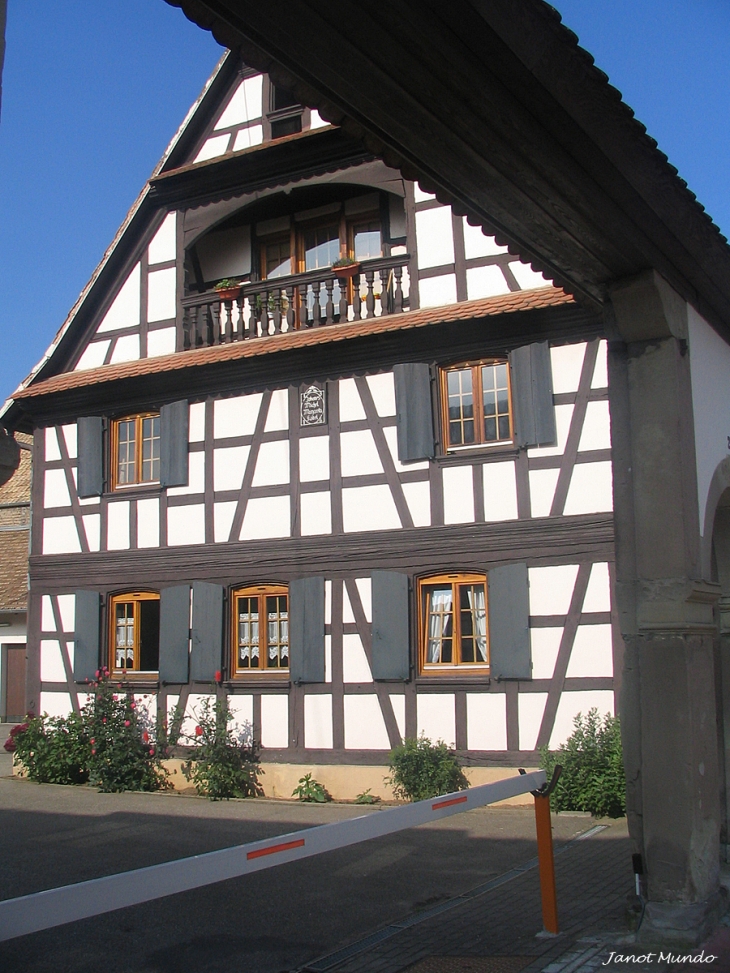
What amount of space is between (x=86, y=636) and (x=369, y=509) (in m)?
4.60

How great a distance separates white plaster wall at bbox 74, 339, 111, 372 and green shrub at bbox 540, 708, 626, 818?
8339 millimetres

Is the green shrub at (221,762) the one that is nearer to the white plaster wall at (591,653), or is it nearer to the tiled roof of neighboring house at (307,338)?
the white plaster wall at (591,653)

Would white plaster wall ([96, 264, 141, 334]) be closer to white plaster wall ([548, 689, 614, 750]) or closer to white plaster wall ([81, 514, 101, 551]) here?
white plaster wall ([81, 514, 101, 551])

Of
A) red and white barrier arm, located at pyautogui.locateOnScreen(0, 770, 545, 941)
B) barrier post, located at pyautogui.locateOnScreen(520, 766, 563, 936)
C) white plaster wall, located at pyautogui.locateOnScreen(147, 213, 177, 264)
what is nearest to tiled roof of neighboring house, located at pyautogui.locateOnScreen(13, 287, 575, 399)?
white plaster wall, located at pyautogui.locateOnScreen(147, 213, 177, 264)

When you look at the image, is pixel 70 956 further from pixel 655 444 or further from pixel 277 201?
pixel 277 201

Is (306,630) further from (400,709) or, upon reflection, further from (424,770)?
(424,770)

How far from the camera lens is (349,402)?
12711 millimetres

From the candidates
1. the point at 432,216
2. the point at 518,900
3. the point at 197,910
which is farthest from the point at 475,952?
the point at 432,216

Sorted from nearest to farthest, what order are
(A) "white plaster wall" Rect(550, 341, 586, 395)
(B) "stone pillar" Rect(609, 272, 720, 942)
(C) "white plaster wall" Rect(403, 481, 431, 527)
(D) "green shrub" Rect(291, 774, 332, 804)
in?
(B) "stone pillar" Rect(609, 272, 720, 942), (A) "white plaster wall" Rect(550, 341, 586, 395), (D) "green shrub" Rect(291, 774, 332, 804), (C) "white plaster wall" Rect(403, 481, 431, 527)

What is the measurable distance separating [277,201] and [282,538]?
494 centimetres

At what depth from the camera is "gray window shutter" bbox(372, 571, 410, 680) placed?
11867mm

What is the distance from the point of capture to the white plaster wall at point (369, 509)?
12.3 meters

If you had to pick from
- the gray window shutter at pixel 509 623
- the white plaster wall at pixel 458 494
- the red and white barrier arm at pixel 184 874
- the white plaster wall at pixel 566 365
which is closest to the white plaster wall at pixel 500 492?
the white plaster wall at pixel 458 494

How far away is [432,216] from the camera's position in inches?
504
